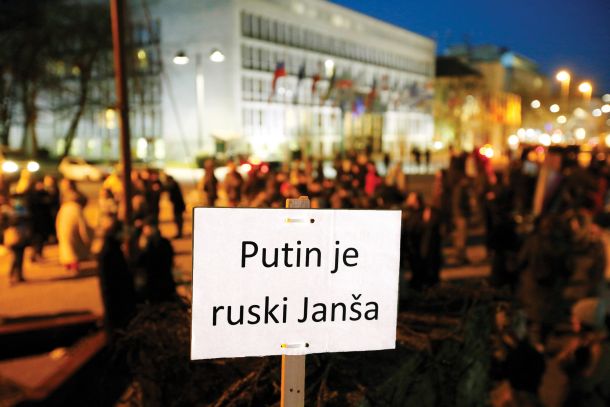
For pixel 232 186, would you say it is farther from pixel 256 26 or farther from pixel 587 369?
pixel 256 26

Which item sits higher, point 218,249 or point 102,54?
point 102,54

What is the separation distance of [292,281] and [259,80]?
172 feet

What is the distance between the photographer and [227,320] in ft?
6.70

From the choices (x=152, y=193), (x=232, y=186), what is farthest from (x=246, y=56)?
(x=152, y=193)

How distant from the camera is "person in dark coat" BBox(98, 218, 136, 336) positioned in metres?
5.50

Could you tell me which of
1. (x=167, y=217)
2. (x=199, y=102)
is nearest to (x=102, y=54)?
(x=199, y=102)

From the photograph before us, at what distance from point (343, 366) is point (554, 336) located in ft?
11.9

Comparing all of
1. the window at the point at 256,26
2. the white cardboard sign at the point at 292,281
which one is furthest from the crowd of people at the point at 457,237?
the window at the point at 256,26

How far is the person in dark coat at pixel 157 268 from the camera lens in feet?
21.3

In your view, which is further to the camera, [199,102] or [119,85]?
[199,102]

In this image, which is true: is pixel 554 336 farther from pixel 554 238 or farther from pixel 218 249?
pixel 218 249

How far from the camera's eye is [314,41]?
198ft

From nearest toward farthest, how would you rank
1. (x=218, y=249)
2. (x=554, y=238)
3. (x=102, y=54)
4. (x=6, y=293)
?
(x=218, y=249) → (x=554, y=238) → (x=6, y=293) → (x=102, y=54)

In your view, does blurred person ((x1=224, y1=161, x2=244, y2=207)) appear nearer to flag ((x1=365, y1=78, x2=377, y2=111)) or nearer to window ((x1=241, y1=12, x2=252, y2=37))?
flag ((x1=365, y1=78, x2=377, y2=111))
